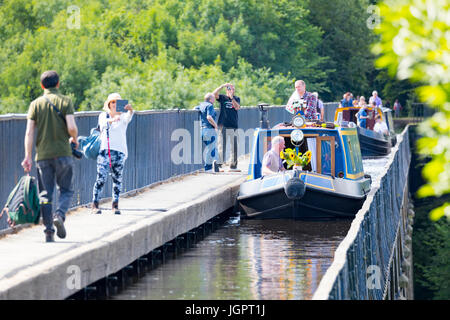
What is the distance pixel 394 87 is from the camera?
296ft

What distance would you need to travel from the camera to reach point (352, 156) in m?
18.7

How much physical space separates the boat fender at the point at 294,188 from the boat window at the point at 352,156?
1.90 meters

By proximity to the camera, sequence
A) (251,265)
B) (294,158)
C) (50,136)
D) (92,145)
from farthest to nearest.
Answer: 1. (294,158)
2. (92,145)
3. (251,265)
4. (50,136)

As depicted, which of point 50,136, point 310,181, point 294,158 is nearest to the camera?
point 50,136

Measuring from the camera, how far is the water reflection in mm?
10812

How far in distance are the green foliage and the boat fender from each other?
12.9 m

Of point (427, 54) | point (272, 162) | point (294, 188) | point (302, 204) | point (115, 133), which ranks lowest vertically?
point (302, 204)

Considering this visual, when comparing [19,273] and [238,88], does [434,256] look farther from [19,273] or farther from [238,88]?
[19,273]

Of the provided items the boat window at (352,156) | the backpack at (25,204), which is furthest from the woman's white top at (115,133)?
the boat window at (352,156)

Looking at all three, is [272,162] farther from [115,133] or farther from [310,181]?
[115,133]

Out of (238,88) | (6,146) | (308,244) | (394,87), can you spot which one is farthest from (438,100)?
(394,87)

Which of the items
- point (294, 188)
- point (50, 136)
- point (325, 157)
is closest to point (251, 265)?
point (50, 136)

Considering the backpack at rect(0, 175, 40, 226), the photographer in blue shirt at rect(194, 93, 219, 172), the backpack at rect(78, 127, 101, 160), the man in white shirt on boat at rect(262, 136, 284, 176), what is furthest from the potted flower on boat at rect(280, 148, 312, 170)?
the backpack at rect(0, 175, 40, 226)

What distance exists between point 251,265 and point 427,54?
9190 millimetres
